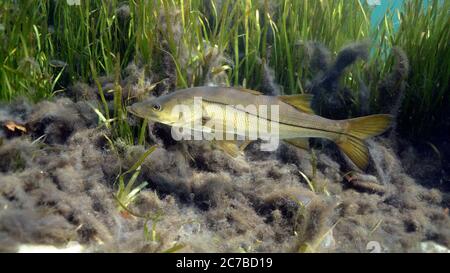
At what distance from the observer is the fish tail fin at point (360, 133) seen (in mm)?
3440

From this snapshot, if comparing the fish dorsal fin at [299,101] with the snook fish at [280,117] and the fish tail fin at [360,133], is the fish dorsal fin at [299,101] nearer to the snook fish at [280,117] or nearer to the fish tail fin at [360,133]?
the snook fish at [280,117]

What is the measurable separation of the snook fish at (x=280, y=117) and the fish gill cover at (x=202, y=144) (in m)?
0.41

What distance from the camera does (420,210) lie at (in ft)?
12.8

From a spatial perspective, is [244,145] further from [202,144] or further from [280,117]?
[280,117]

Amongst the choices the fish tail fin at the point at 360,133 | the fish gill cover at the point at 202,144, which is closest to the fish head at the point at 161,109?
the fish gill cover at the point at 202,144

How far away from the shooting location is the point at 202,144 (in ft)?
13.6

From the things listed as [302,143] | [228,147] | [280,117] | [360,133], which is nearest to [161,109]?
[228,147]

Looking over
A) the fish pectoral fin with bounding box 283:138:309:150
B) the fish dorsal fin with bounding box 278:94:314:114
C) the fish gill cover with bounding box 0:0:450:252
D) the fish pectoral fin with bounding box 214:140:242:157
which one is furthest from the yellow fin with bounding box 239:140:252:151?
the fish dorsal fin with bounding box 278:94:314:114

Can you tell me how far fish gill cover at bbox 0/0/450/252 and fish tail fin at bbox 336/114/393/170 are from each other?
1.58ft

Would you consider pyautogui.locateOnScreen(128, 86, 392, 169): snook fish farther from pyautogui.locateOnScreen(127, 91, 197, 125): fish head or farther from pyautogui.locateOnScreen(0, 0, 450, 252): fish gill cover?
pyautogui.locateOnScreen(0, 0, 450, 252): fish gill cover

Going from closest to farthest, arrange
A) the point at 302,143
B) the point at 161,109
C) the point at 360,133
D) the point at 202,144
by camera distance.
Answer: the point at 161,109, the point at 360,133, the point at 302,143, the point at 202,144

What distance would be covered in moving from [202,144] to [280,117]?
1.14m

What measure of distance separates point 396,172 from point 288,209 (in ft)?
6.46
